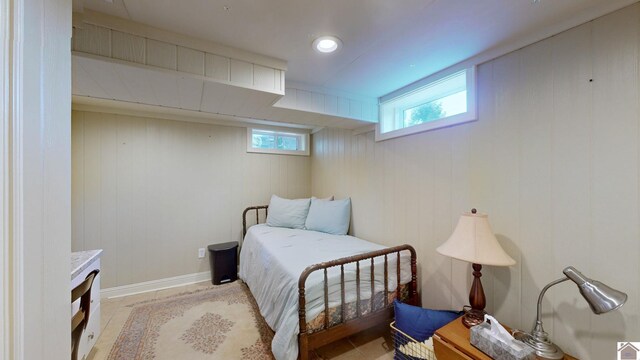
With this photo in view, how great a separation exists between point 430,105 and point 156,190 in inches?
128

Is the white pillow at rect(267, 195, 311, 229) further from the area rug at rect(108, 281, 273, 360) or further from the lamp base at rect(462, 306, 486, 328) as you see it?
the lamp base at rect(462, 306, 486, 328)

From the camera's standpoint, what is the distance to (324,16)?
4.36ft

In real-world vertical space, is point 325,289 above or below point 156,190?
below

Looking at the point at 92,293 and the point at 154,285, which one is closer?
the point at 92,293

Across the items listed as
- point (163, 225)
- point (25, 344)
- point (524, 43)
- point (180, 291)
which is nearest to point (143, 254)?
point (163, 225)

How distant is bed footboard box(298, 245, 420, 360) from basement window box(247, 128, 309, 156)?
7.80 feet

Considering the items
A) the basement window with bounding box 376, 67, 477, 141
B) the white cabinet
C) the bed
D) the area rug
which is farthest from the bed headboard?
the basement window with bounding box 376, 67, 477, 141

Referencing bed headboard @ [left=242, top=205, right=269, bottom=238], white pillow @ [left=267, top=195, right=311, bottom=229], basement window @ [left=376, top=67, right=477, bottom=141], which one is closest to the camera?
basement window @ [left=376, top=67, right=477, bottom=141]

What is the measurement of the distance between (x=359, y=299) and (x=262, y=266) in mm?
985

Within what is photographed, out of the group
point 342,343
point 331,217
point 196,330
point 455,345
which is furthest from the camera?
point 331,217

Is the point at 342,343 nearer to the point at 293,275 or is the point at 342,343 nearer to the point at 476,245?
the point at 293,275

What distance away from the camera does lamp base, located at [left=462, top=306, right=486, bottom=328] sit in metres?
1.44

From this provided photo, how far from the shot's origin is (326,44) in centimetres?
160

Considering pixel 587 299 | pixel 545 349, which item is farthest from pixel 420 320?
pixel 587 299
